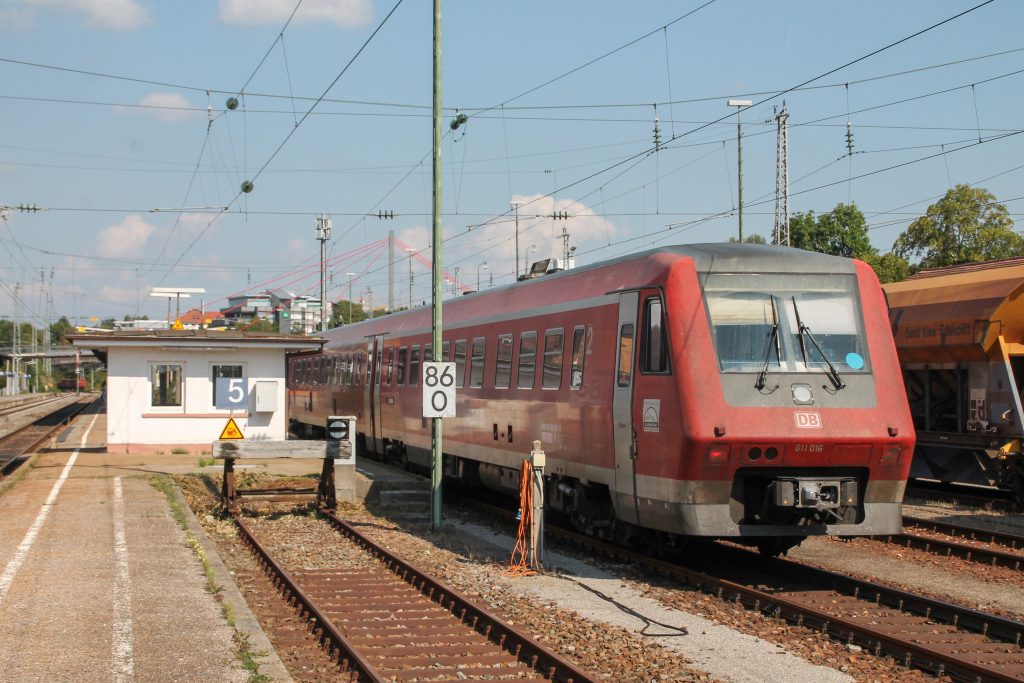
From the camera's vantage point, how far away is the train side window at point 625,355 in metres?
12.3

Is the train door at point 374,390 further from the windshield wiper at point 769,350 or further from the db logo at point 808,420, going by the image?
the db logo at point 808,420

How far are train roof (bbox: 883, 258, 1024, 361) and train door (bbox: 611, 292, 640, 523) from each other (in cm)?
778

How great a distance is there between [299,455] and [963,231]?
37.4 meters

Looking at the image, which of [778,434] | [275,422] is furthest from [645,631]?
[275,422]

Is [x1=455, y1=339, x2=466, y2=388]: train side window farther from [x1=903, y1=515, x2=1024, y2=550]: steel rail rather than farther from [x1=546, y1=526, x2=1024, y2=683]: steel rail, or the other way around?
[x1=903, y1=515, x2=1024, y2=550]: steel rail

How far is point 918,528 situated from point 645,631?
7868 millimetres

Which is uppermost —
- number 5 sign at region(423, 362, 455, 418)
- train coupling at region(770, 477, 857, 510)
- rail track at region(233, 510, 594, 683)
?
number 5 sign at region(423, 362, 455, 418)

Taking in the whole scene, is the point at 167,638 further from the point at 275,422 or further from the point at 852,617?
the point at 275,422

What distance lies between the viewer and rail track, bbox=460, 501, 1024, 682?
8523 mm

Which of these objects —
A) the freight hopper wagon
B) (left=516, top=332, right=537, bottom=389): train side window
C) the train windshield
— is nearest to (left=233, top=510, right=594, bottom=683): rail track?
(left=516, top=332, right=537, bottom=389): train side window

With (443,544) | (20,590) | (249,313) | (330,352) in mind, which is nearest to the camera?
(20,590)

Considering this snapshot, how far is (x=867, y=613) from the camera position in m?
10.1

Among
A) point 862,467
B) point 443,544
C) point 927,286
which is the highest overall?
point 927,286

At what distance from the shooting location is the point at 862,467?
11.5m
